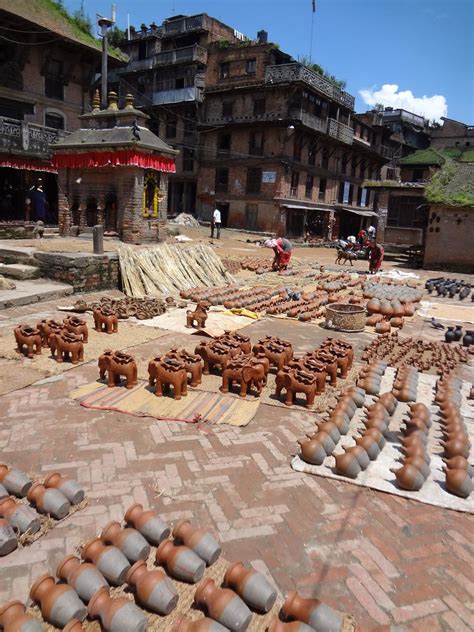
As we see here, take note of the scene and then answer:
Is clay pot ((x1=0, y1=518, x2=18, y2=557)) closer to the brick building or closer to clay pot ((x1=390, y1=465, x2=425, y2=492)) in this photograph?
clay pot ((x1=390, y1=465, x2=425, y2=492))

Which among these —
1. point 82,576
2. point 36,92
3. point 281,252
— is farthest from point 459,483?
point 36,92

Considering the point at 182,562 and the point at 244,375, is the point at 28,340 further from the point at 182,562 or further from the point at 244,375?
the point at 182,562

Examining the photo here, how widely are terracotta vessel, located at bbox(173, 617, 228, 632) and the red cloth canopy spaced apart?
13527 millimetres

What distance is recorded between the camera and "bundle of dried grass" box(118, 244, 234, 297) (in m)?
12.6

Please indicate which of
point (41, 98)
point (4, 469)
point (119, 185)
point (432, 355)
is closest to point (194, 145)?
point (41, 98)

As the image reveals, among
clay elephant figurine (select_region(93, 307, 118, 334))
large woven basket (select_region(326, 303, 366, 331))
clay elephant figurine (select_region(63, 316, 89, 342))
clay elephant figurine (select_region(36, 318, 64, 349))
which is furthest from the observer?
large woven basket (select_region(326, 303, 366, 331))

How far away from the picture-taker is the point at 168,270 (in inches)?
537

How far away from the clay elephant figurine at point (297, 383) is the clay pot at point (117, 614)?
347 cm

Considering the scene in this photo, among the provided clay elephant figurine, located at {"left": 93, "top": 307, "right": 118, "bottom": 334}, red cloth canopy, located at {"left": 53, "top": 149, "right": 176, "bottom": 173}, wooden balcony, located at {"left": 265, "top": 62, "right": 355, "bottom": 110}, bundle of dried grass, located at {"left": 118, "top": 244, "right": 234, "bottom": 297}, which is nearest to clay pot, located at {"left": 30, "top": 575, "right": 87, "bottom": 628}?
clay elephant figurine, located at {"left": 93, "top": 307, "right": 118, "bottom": 334}

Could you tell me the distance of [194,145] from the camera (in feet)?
122

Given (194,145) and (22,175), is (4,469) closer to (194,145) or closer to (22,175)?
(22,175)

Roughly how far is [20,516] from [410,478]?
128 inches

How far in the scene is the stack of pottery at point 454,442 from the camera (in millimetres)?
4055

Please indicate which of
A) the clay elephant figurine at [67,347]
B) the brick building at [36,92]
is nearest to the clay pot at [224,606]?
the clay elephant figurine at [67,347]
